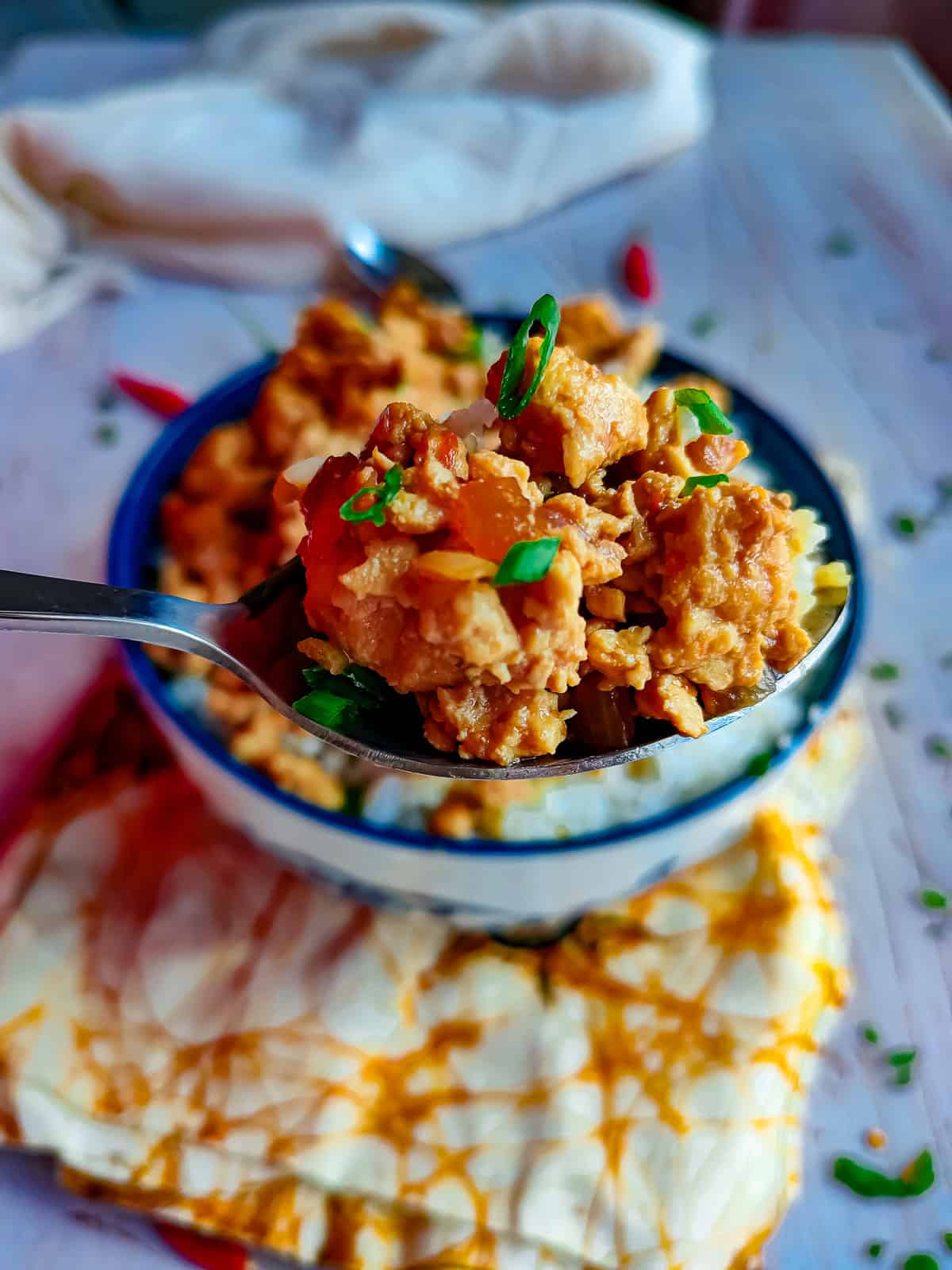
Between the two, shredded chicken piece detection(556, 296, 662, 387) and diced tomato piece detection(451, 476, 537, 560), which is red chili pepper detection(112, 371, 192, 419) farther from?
diced tomato piece detection(451, 476, 537, 560)

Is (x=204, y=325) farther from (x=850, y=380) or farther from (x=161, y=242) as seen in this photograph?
(x=850, y=380)

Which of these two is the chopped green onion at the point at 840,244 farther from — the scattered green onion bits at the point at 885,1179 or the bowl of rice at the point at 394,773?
the scattered green onion bits at the point at 885,1179

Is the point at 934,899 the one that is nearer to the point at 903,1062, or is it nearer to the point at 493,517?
the point at 903,1062

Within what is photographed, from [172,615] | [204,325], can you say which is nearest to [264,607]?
[172,615]

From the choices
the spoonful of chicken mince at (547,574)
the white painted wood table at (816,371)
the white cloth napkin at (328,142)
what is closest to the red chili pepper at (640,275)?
the white painted wood table at (816,371)

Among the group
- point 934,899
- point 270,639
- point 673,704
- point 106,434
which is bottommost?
point 106,434

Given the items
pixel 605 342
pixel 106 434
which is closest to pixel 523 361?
pixel 605 342
